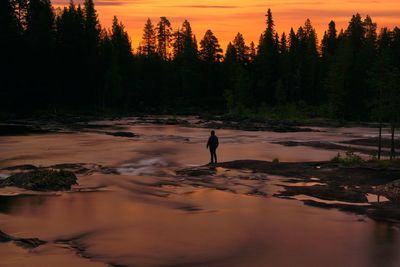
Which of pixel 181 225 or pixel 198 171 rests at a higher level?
pixel 198 171

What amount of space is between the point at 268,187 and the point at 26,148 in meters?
24.0

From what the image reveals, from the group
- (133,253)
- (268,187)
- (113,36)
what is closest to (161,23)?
(113,36)

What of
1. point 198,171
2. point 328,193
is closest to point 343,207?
point 328,193

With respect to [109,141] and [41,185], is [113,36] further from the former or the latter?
[41,185]

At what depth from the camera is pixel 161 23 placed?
144m

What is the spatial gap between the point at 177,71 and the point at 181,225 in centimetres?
10409

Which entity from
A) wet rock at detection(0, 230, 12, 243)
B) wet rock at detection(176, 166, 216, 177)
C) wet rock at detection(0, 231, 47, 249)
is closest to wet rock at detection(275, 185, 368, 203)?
wet rock at detection(176, 166, 216, 177)

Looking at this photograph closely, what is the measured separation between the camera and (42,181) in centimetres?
2200

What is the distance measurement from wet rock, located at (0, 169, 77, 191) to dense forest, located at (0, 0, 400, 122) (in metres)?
55.3

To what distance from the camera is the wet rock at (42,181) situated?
71.2 ft

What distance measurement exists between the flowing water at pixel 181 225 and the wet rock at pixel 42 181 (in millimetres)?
669

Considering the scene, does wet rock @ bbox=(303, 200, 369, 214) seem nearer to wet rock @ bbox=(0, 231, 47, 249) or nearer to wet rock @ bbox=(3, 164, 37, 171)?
wet rock @ bbox=(0, 231, 47, 249)

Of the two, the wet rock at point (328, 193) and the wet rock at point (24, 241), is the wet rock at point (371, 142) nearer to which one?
the wet rock at point (328, 193)

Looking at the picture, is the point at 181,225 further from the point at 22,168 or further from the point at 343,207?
the point at 22,168
